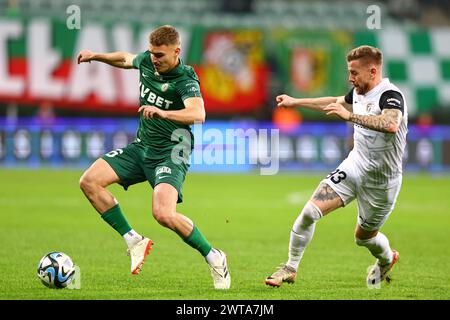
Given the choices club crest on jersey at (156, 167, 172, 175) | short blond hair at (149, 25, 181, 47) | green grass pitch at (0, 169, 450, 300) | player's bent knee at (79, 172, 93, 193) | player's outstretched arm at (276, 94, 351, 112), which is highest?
short blond hair at (149, 25, 181, 47)

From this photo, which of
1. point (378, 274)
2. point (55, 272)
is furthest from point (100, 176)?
point (378, 274)

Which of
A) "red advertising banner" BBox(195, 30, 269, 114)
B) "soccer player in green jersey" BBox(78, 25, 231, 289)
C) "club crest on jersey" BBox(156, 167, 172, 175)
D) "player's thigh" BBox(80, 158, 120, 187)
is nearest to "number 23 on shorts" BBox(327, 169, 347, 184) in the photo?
"soccer player in green jersey" BBox(78, 25, 231, 289)

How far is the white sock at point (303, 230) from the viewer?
25.5ft

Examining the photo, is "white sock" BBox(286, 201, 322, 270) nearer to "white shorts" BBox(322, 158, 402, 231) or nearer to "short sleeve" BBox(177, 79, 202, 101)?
"white shorts" BBox(322, 158, 402, 231)

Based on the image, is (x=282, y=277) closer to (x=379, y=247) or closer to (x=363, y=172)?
(x=379, y=247)

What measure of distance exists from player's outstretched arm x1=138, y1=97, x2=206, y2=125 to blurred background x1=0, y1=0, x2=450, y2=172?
1439 centimetres

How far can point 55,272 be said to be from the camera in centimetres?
749

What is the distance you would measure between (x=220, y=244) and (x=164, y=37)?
13.1 feet

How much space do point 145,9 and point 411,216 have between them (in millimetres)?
14126

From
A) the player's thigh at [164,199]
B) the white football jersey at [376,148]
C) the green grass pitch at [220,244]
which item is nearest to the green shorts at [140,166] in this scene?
the player's thigh at [164,199]

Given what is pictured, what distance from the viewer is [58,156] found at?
908 inches

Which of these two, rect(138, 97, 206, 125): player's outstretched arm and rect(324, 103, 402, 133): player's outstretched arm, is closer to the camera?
rect(324, 103, 402, 133): player's outstretched arm

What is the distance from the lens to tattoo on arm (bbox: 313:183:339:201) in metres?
7.83

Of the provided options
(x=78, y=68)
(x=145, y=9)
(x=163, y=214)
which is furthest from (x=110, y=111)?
(x=163, y=214)
